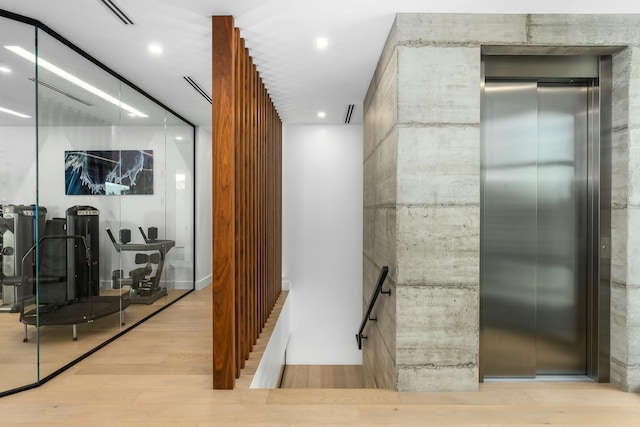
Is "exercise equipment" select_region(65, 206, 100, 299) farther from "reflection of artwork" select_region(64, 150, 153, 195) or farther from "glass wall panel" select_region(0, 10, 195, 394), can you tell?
"reflection of artwork" select_region(64, 150, 153, 195)

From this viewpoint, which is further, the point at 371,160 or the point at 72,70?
the point at 371,160

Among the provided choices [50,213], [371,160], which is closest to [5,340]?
[50,213]

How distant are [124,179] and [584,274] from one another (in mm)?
4513

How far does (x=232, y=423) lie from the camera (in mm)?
2201

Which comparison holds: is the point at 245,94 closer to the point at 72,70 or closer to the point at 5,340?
the point at 72,70

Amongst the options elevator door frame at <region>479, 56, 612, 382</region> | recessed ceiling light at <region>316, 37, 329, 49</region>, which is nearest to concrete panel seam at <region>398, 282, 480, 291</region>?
elevator door frame at <region>479, 56, 612, 382</region>

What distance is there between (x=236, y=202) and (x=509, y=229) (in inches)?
82.8

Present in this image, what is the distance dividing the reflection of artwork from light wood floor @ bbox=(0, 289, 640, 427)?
1624 millimetres

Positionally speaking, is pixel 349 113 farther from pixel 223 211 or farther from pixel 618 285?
pixel 618 285

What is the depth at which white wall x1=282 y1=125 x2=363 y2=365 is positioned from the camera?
5.88m

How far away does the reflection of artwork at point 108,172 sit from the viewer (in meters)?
3.34

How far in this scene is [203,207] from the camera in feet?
20.6

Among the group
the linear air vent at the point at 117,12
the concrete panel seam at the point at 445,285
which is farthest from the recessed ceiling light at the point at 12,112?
the concrete panel seam at the point at 445,285

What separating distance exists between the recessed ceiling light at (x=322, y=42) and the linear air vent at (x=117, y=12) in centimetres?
142
